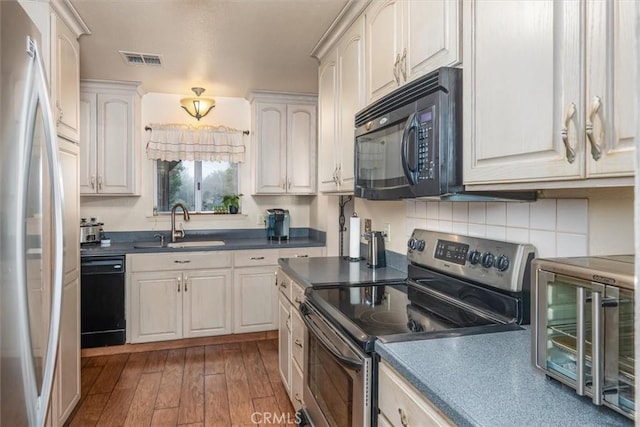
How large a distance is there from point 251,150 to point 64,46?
6.88ft

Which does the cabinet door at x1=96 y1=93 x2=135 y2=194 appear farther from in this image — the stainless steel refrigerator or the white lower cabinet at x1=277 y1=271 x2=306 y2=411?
the stainless steel refrigerator

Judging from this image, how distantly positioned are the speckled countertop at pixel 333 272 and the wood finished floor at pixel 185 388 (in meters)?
0.86

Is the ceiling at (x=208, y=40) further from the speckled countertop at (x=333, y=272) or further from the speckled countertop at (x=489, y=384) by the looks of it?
the speckled countertop at (x=489, y=384)

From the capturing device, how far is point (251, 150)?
4188 millimetres

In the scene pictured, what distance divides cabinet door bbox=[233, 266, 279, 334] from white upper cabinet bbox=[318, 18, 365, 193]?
1.26 metres

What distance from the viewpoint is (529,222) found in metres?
1.42

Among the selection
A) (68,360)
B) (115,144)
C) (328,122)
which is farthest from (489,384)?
(115,144)

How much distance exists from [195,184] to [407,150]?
122 inches

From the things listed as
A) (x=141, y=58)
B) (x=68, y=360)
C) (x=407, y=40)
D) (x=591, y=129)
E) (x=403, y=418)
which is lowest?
(x=68, y=360)

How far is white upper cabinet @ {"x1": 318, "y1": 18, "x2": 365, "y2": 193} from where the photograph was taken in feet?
7.16

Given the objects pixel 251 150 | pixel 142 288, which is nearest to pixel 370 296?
pixel 142 288

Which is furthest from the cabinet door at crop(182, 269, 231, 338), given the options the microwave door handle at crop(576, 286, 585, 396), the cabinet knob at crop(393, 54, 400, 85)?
the microwave door handle at crop(576, 286, 585, 396)

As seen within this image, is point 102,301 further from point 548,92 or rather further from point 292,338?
point 548,92

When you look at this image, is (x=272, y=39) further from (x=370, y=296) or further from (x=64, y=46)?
(x=370, y=296)
